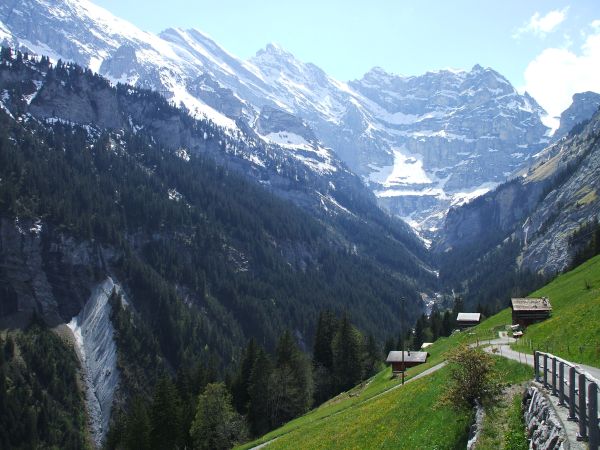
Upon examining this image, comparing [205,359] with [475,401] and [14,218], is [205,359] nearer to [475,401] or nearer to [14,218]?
[14,218]

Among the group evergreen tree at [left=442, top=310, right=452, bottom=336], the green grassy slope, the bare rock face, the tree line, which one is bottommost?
the tree line

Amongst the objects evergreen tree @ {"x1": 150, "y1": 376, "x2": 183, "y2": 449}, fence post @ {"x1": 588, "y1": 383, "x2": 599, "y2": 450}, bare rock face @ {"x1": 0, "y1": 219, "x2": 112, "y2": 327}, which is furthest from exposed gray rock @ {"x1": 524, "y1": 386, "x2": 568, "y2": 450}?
bare rock face @ {"x1": 0, "y1": 219, "x2": 112, "y2": 327}

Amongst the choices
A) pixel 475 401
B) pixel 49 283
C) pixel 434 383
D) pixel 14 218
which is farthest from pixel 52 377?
pixel 475 401

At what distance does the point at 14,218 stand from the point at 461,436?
163476 mm

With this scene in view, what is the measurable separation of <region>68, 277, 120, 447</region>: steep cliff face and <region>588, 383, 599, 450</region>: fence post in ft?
408

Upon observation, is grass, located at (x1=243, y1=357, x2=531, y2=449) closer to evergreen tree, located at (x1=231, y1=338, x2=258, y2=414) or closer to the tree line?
the tree line

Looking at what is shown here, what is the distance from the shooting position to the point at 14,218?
159875 millimetres

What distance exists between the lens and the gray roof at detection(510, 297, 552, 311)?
56.2 metres

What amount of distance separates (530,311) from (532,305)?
1.01 metres

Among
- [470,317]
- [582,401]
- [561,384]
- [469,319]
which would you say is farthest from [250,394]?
[582,401]

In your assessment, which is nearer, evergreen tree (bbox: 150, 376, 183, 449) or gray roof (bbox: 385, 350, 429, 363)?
evergreen tree (bbox: 150, 376, 183, 449)

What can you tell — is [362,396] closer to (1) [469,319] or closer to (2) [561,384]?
(2) [561,384]

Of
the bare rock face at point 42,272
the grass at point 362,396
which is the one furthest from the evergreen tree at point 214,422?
the bare rock face at point 42,272

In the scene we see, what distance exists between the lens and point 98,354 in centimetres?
14038
